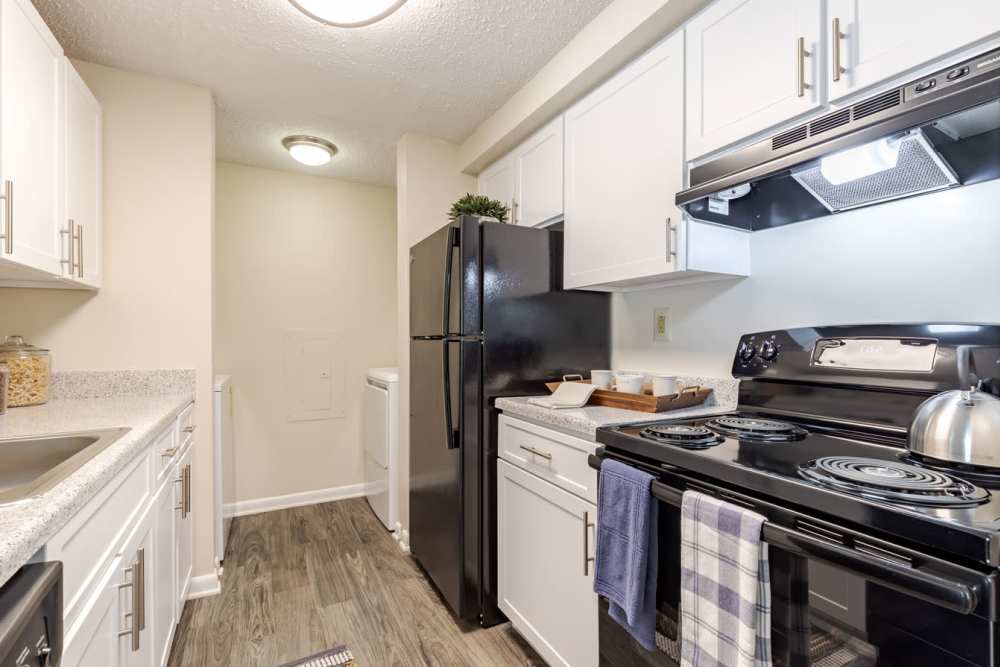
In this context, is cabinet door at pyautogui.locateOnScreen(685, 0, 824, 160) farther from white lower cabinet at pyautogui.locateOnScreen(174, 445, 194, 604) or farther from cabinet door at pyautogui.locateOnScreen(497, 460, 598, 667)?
white lower cabinet at pyautogui.locateOnScreen(174, 445, 194, 604)

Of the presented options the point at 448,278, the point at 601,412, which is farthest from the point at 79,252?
the point at 601,412

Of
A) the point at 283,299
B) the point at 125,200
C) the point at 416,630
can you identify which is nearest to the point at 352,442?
the point at 283,299

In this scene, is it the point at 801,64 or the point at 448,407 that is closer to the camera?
the point at 801,64

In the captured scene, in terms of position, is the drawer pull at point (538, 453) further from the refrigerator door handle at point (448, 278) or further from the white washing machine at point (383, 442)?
the white washing machine at point (383, 442)

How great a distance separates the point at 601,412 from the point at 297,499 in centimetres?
267

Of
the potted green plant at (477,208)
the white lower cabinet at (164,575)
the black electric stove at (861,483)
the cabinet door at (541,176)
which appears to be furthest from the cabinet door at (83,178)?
the black electric stove at (861,483)

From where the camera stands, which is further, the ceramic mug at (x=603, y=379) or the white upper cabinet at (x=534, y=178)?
the white upper cabinet at (x=534, y=178)

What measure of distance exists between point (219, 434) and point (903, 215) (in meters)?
2.83

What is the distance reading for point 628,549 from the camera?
3.70 ft

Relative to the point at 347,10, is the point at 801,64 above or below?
below

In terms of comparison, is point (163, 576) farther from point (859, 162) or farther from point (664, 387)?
point (859, 162)

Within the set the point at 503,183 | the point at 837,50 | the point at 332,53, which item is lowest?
the point at 837,50

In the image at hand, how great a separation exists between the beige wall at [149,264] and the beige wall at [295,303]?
104 cm

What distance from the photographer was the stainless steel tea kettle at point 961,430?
860mm
